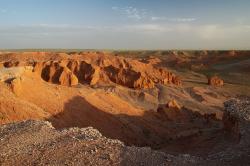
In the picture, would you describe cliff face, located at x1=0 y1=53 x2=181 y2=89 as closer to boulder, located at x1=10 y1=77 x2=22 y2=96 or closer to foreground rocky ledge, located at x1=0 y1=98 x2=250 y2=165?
boulder, located at x1=10 y1=77 x2=22 y2=96

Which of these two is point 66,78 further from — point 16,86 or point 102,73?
point 16,86

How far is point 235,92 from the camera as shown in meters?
52.9

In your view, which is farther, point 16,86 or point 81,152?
point 16,86

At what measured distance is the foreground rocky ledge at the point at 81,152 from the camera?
422 inches

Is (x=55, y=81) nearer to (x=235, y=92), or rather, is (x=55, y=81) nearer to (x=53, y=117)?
(x=53, y=117)

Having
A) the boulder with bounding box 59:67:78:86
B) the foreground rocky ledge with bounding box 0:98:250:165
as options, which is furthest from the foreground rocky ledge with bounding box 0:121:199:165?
the boulder with bounding box 59:67:78:86

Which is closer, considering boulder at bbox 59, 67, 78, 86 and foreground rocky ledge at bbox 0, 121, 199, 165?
foreground rocky ledge at bbox 0, 121, 199, 165

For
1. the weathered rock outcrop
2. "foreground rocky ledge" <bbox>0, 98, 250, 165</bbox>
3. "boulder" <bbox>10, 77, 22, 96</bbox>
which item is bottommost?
the weathered rock outcrop

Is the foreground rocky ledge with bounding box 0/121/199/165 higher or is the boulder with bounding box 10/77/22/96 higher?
the boulder with bounding box 10/77/22/96

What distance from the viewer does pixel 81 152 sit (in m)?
11.1

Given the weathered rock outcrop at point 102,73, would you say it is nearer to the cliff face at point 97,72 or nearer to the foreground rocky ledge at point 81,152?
the cliff face at point 97,72

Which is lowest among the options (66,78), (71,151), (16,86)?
(66,78)

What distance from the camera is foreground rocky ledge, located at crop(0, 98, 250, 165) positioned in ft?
35.2

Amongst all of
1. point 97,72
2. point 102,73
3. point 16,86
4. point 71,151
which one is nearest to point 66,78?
point 97,72
